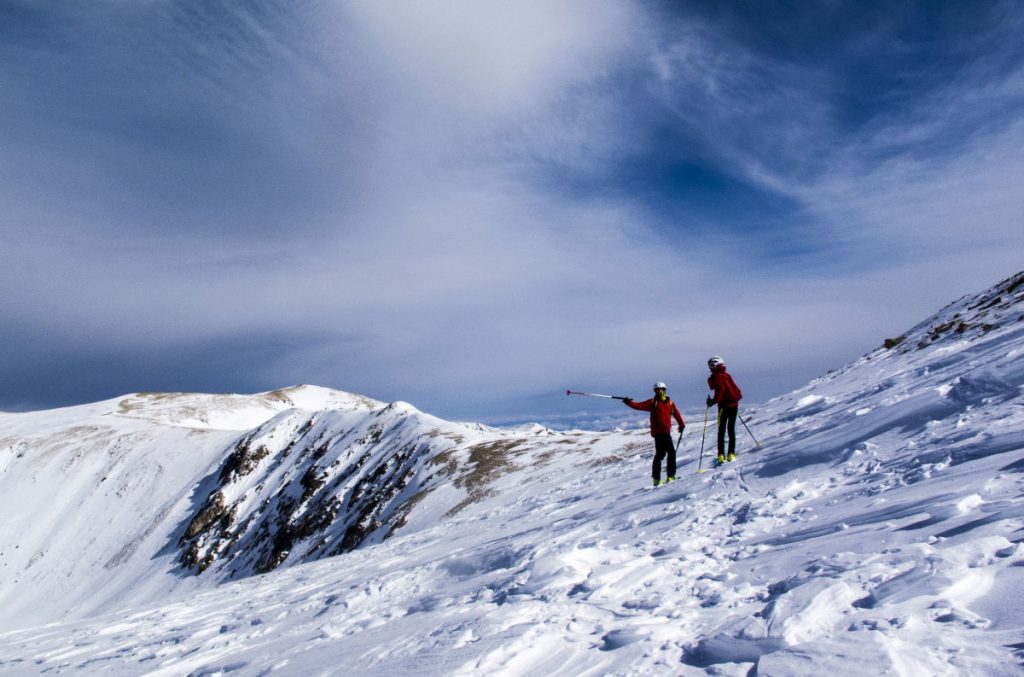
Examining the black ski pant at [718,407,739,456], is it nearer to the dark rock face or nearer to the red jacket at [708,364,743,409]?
the red jacket at [708,364,743,409]

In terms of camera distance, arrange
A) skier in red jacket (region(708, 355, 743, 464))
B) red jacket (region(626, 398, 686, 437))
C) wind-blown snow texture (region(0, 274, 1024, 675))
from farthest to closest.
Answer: skier in red jacket (region(708, 355, 743, 464))
red jacket (region(626, 398, 686, 437))
wind-blown snow texture (region(0, 274, 1024, 675))

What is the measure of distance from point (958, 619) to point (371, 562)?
1475 centimetres

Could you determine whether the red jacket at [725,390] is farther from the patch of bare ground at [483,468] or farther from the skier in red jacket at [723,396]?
the patch of bare ground at [483,468]

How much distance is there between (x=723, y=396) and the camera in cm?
1463

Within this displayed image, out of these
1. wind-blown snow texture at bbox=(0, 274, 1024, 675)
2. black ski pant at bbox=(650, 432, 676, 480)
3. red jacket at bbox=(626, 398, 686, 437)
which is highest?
red jacket at bbox=(626, 398, 686, 437)

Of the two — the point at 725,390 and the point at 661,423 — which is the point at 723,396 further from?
the point at 661,423

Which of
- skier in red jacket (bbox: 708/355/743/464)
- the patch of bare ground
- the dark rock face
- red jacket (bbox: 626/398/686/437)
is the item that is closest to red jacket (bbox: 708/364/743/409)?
skier in red jacket (bbox: 708/355/743/464)

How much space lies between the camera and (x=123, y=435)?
92.8 meters

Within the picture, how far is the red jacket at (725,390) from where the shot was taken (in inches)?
575

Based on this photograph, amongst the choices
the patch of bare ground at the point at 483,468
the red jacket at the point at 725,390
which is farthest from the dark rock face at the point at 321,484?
the red jacket at the point at 725,390

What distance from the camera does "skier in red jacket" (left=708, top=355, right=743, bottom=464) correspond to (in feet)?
48.0

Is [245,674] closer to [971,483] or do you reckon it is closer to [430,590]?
[430,590]

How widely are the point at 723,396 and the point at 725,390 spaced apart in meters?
0.16

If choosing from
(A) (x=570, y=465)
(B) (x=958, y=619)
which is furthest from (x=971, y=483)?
(A) (x=570, y=465)
